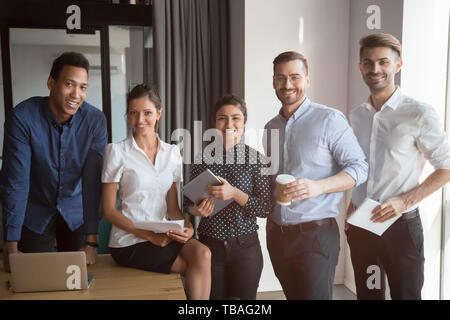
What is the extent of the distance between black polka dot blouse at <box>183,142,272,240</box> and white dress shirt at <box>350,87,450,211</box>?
15.5 inches

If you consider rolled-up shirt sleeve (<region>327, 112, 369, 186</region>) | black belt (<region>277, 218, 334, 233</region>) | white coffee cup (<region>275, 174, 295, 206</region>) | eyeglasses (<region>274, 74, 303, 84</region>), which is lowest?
black belt (<region>277, 218, 334, 233</region>)

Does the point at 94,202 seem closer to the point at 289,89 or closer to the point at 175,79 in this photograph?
the point at 175,79

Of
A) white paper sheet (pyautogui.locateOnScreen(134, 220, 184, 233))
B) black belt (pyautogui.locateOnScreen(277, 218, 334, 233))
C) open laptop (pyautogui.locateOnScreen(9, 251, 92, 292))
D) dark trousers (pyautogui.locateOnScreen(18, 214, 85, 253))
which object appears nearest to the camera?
open laptop (pyautogui.locateOnScreen(9, 251, 92, 292))

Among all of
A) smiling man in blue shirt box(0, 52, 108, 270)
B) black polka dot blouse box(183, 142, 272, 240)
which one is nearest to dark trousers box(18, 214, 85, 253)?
smiling man in blue shirt box(0, 52, 108, 270)

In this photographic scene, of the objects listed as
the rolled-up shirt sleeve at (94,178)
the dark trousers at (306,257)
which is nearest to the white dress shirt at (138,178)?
the rolled-up shirt sleeve at (94,178)

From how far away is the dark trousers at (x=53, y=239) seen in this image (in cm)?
172

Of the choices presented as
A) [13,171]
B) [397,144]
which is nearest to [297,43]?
[397,144]

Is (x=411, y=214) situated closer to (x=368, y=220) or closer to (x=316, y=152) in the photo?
(x=368, y=220)

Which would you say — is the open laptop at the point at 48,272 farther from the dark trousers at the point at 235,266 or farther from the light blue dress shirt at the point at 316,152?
the light blue dress shirt at the point at 316,152

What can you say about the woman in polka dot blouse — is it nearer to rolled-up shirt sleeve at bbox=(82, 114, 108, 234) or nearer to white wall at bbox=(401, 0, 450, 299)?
rolled-up shirt sleeve at bbox=(82, 114, 108, 234)

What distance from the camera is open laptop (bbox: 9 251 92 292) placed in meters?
1.37

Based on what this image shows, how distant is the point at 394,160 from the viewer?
147 centimetres

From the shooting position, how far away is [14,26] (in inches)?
70.6

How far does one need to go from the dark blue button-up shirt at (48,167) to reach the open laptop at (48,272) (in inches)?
12.8
